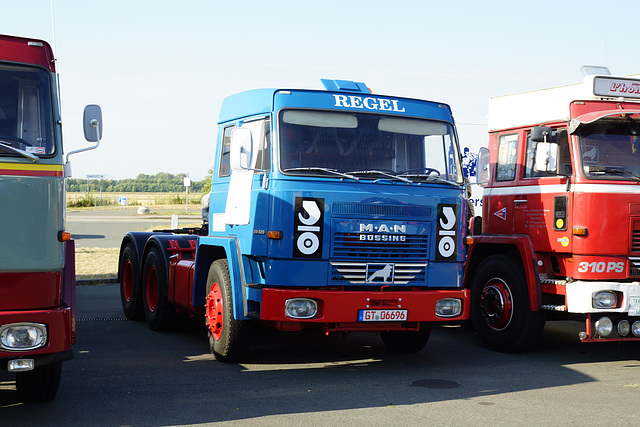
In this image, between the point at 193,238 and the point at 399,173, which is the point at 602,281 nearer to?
the point at 399,173

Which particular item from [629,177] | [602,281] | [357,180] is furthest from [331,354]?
[629,177]

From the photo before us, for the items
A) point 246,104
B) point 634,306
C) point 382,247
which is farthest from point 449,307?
point 246,104

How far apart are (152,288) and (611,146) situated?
20.7 feet

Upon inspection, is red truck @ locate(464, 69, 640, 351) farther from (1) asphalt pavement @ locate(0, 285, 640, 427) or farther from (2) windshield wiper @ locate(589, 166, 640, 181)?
(1) asphalt pavement @ locate(0, 285, 640, 427)

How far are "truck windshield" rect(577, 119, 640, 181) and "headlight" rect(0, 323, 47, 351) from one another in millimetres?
5845

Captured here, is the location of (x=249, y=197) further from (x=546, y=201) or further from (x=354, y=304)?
(x=546, y=201)

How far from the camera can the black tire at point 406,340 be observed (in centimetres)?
909

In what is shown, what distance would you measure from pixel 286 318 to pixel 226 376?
89cm

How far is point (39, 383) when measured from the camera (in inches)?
250

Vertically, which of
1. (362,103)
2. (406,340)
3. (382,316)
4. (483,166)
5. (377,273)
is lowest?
(406,340)

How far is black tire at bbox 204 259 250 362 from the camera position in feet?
26.3

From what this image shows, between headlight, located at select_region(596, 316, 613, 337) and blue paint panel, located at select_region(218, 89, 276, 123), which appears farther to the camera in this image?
headlight, located at select_region(596, 316, 613, 337)

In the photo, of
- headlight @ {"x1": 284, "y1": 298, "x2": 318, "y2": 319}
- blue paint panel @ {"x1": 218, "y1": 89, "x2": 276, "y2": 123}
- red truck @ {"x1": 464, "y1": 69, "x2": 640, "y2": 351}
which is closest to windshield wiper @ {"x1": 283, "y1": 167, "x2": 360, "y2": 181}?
blue paint panel @ {"x1": 218, "y1": 89, "x2": 276, "y2": 123}

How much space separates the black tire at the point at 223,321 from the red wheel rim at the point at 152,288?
8.15 ft
